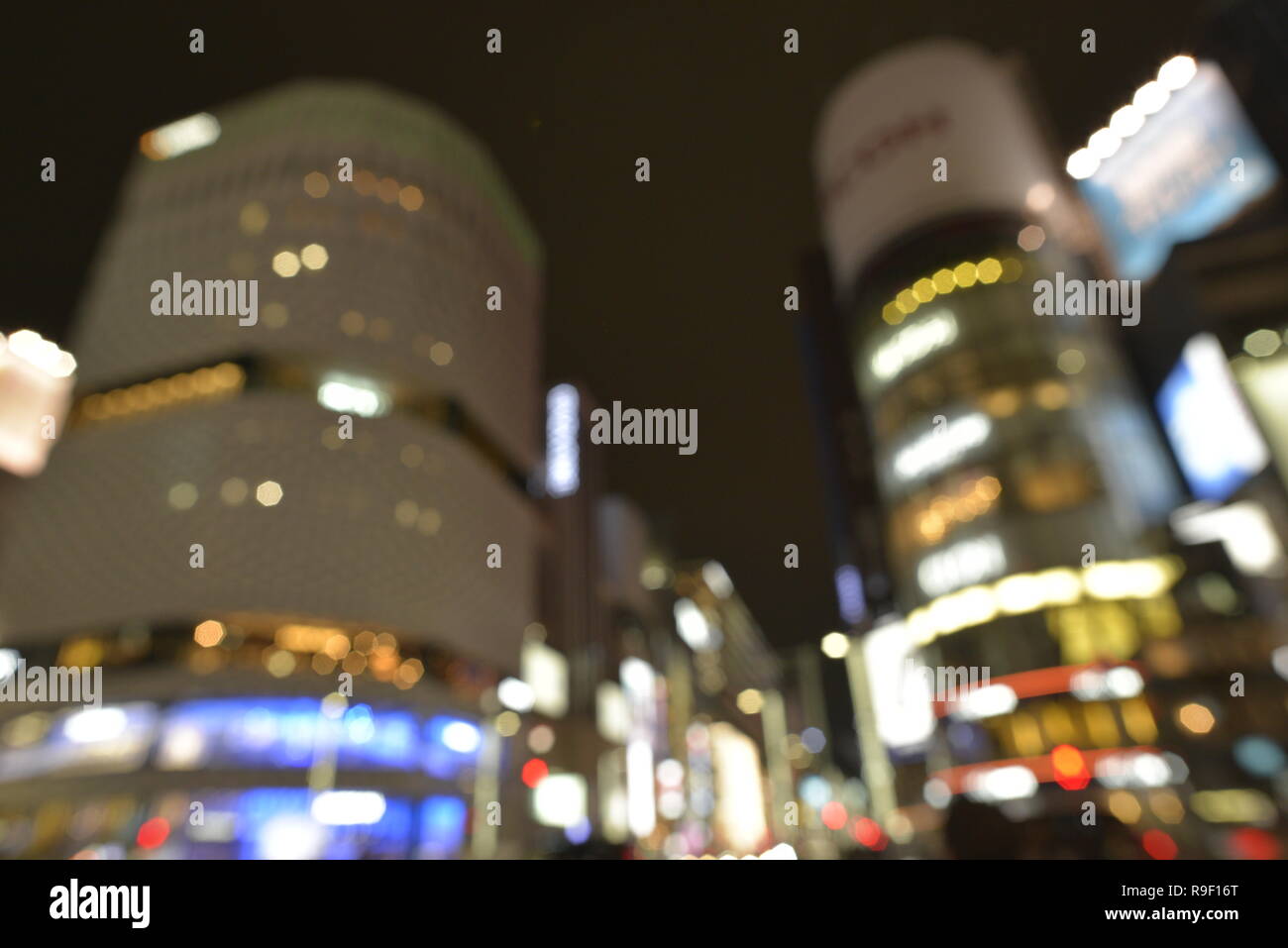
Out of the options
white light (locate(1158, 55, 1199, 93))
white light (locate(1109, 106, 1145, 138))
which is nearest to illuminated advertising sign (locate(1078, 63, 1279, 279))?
white light (locate(1109, 106, 1145, 138))

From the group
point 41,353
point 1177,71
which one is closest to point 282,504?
point 41,353

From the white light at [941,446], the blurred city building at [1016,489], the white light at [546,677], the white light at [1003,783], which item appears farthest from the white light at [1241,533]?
the white light at [546,677]

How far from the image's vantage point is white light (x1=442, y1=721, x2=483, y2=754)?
6003cm

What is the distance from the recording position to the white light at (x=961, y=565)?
4706 cm

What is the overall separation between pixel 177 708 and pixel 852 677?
2187 inches

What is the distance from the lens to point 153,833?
1780 inches

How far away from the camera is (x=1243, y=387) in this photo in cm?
2844

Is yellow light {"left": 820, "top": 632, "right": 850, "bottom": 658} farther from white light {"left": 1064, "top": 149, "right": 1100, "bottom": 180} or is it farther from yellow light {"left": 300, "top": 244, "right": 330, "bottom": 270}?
yellow light {"left": 300, "top": 244, "right": 330, "bottom": 270}

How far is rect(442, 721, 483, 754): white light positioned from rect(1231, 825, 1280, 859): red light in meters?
50.4

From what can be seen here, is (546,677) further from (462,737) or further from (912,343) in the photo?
(912,343)

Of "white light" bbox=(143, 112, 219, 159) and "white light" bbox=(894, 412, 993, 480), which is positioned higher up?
"white light" bbox=(143, 112, 219, 159)
